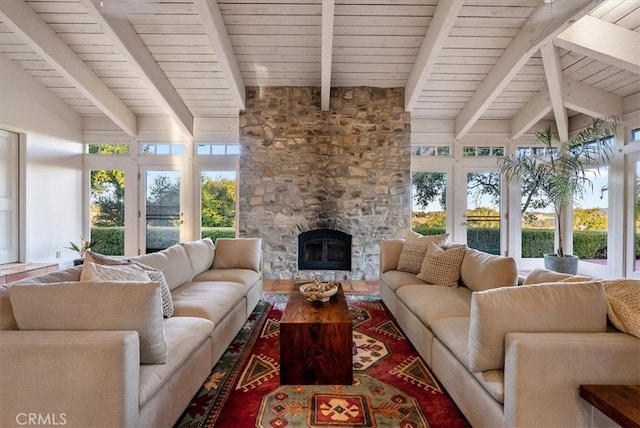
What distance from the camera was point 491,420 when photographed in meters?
1.48

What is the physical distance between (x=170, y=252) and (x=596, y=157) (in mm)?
6103

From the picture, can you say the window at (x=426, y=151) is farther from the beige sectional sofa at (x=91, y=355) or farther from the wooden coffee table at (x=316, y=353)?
the beige sectional sofa at (x=91, y=355)

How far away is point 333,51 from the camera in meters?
4.32

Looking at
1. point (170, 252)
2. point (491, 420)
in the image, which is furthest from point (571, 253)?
point (170, 252)

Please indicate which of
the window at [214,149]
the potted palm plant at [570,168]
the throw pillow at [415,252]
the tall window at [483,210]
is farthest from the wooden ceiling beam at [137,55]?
the potted palm plant at [570,168]

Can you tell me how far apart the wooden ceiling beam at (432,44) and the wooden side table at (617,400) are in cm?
325

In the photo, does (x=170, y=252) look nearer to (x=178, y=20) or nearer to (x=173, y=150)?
(x=178, y=20)

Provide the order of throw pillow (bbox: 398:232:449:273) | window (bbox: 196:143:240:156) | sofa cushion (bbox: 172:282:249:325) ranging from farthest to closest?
1. window (bbox: 196:143:240:156)
2. throw pillow (bbox: 398:232:449:273)
3. sofa cushion (bbox: 172:282:249:325)

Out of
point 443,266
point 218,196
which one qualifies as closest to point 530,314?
point 443,266

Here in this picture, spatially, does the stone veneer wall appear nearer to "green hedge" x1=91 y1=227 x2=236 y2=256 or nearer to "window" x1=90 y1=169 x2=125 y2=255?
"green hedge" x1=91 y1=227 x2=236 y2=256

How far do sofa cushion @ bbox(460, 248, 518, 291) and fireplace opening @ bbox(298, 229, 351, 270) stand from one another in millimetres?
2454

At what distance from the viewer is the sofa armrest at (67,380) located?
1.30 meters

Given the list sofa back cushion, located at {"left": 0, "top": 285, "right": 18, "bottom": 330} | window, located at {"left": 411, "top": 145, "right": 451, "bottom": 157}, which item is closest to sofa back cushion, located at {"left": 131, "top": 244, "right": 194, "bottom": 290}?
sofa back cushion, located at {"left": 0, "top": 285, "right": 18, "bottom": 330}

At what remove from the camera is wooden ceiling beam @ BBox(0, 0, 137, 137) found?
10.9 feet
